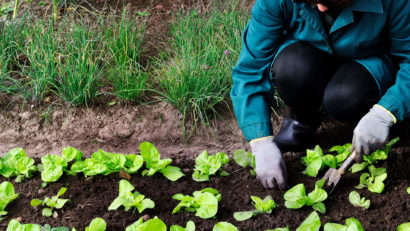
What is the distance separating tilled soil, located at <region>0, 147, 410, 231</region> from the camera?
1.87 m

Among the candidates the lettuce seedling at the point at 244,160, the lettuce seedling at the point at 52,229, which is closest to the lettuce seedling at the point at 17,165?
the lettuce seedling at the point at 52,229

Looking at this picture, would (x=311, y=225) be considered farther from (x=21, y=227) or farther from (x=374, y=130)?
(x=21, y=227)

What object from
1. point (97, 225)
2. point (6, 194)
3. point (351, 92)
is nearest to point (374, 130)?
point (351, 92)

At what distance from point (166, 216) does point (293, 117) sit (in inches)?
32.5

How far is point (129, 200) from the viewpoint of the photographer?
1924 mm

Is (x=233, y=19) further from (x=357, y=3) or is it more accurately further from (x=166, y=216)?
(x=166, y=216)

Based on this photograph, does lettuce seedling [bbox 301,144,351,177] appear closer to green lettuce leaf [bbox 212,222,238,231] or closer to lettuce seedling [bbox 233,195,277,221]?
lettuce seedling [bbox 233,195,277,221]

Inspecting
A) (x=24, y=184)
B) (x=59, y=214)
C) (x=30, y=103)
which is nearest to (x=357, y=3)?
(x=59, y=214)

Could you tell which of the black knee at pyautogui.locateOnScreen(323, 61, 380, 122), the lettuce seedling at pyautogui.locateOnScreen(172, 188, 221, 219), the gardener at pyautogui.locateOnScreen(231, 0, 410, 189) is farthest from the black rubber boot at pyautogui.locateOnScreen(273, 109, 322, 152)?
the lettuce seedling at pyautogui.locateOnScreen(172, 188, 221, 219)

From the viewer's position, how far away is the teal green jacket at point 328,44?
189cm

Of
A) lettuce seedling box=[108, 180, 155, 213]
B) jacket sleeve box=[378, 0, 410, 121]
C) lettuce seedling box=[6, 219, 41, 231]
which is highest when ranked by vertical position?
jacket sleeve box=[378, 0, 410, 121]

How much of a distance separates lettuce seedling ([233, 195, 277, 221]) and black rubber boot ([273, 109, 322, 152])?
1.73 ft

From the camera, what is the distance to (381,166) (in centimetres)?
215

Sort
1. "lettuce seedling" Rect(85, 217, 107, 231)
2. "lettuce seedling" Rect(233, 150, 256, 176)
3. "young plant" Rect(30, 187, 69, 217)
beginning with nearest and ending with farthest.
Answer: "lettuce seedling" Rect(85, 217, 107, 231)
"young plant" Rect(30, 187, 69, 217)
"lettuce seedling" Rect(233, 150, 256, 176)
